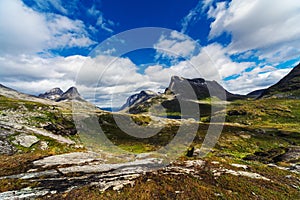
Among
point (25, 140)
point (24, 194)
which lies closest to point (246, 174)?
point (24, 194)

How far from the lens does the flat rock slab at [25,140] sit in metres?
45.1

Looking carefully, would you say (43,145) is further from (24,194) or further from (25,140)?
(24,194)

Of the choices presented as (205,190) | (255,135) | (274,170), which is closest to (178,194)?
(205,190)

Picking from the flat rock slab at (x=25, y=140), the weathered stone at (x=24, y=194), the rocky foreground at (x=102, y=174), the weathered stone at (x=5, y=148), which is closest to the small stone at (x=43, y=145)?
the flat rock slab at (x=25, y=140)

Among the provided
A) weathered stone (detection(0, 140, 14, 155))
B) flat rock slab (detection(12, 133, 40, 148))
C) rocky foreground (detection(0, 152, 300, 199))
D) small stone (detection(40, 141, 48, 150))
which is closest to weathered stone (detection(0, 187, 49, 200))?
rocky foreground (detection(0, 152, 300, 199))

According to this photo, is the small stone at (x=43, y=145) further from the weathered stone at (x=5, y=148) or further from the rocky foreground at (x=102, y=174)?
the rocky foreground at (x=102, y=174)

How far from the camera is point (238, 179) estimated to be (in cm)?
1468

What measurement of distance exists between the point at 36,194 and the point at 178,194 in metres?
9.39

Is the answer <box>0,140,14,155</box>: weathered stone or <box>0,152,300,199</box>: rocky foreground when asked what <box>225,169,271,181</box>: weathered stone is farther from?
<box>0,140,14,155</box>: weathered stone

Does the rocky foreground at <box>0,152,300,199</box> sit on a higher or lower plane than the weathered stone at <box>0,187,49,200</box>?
lower

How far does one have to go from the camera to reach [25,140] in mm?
47000

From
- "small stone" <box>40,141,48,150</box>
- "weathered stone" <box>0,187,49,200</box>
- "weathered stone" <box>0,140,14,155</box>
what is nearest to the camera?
"weathered stone" <box>0,187,49,200</box>

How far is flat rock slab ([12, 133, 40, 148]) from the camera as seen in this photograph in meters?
45.1

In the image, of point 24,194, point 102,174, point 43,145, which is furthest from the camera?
point 43,145
